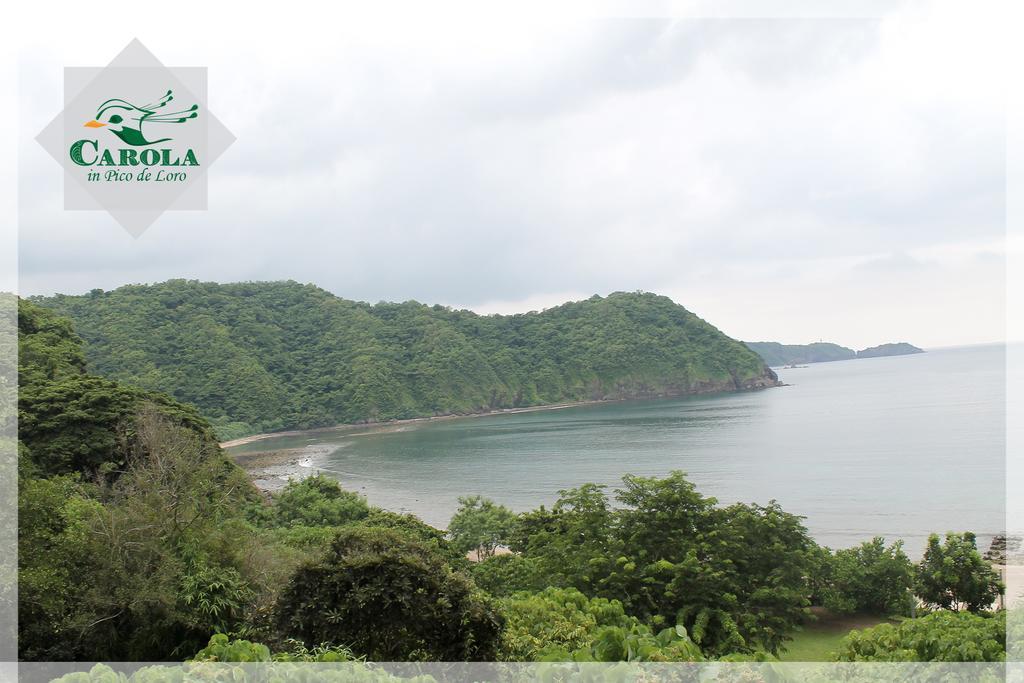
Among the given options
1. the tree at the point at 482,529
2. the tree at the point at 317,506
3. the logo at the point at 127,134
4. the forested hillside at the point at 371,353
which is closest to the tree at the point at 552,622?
the logo at the point at 127,134

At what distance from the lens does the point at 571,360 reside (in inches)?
3516

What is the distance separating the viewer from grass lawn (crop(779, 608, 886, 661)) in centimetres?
1334

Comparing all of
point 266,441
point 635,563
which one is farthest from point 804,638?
point 266,441

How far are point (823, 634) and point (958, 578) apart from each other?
2.96m

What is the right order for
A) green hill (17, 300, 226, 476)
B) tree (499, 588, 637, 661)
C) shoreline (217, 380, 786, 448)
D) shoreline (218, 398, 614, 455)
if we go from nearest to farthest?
tree (499, 588, 637, 661)
green hill (17, 300, 226, 476)
shoreline (218, 398, 614, 455)
shoreline (217, 380, 786, 448)

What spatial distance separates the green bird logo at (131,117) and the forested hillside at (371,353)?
4914cm

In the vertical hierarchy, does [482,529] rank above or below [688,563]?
below

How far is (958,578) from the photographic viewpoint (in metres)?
14.7

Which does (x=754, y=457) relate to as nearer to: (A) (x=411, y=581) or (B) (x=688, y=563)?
(B) (x=688, y=563)

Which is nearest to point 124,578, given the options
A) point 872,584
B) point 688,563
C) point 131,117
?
point 131,117

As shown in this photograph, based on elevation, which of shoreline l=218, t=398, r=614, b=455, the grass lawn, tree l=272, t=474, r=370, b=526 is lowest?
the grass lawn

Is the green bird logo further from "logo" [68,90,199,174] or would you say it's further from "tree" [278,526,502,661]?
"tree" [278,526,502,661]

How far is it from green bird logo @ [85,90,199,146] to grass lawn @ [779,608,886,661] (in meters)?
13.7

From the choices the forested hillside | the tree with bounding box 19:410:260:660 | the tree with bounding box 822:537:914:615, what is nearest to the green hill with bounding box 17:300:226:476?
the tree with bounding box 19:410:260:660
